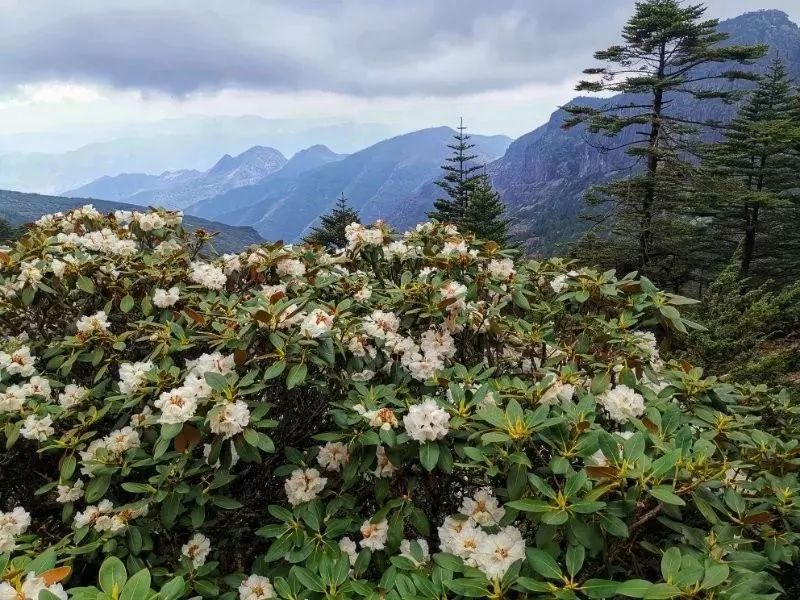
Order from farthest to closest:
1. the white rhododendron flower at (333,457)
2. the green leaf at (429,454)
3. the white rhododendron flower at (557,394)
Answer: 1. the white rhododendron flower at (333,457)
2. the white rhododendron flower at (557,394)
3. the green leaf at (429,454)

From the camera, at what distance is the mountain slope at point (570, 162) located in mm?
126562

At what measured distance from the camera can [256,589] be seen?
5.74 feet

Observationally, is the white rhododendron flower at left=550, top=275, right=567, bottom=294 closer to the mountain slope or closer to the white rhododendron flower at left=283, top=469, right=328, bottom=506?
the white rhododendron flower at left=283, top=469, right=328, bottom=506

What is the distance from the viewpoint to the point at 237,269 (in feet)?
10.1

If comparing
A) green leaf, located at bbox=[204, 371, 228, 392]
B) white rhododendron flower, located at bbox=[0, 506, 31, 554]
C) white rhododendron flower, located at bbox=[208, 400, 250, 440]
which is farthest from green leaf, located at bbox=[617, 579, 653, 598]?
white rhododendron flower, located at bbox=[0, 506, 31, 554]

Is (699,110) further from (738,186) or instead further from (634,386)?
(634,386)

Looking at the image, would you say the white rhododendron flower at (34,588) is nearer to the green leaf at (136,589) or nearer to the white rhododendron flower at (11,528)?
the green leaf at (136,589)

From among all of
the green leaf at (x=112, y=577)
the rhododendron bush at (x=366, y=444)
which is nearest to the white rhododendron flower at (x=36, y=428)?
the rhododendron bush at (x=366, y=444)

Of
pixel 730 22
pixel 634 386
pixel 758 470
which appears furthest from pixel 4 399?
pixel 730 22

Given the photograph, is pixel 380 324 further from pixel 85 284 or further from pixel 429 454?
pixel 85 284

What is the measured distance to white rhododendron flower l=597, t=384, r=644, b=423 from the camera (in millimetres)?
2027

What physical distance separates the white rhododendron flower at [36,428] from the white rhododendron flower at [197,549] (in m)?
0.79

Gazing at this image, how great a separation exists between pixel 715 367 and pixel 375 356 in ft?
21.7

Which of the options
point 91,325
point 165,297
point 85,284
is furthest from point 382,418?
point 85,284
